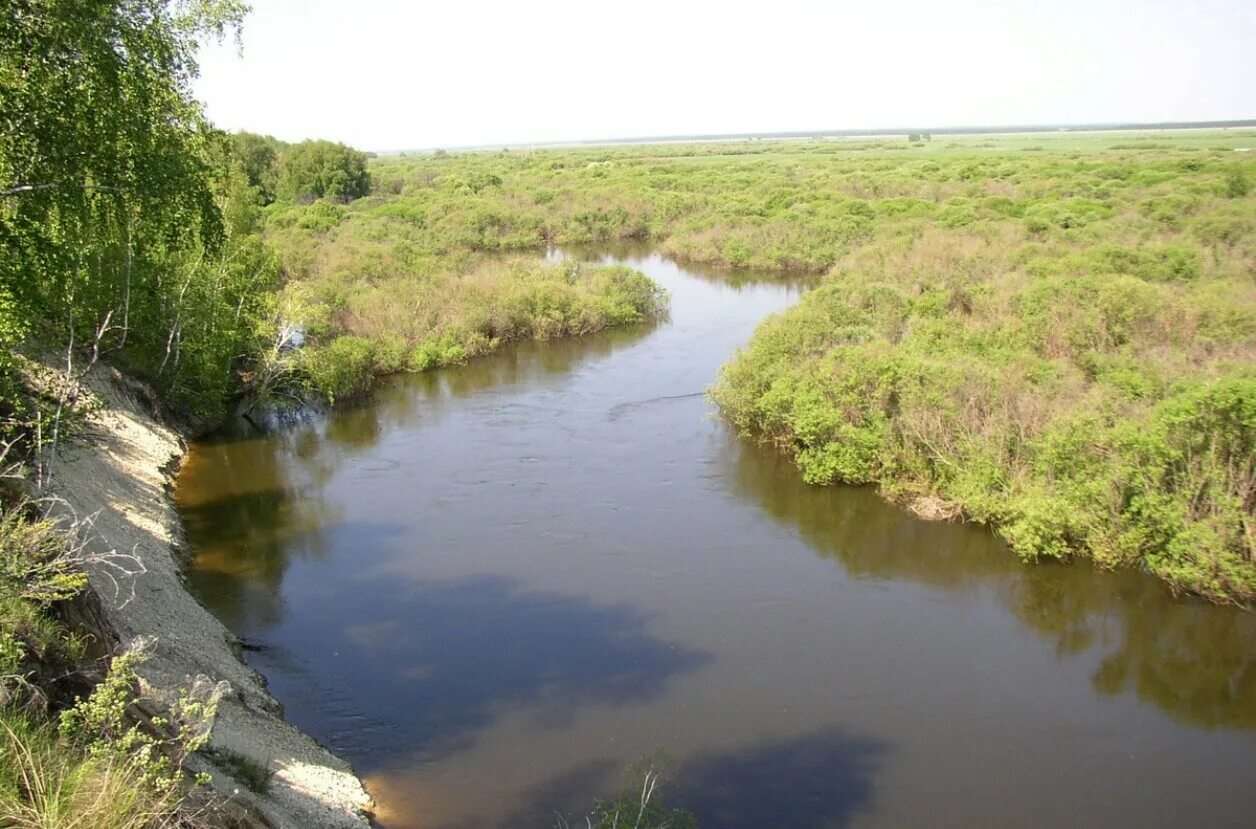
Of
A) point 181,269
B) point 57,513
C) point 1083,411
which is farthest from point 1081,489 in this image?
point 181,269

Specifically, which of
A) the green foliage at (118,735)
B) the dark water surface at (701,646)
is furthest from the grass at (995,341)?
the green foliage at (118,735)

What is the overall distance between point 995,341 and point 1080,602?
32.4ft

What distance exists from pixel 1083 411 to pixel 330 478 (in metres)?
20.1

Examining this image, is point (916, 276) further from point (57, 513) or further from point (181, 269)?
point (57, 513)

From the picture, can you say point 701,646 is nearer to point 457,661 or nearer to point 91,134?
point 457,661

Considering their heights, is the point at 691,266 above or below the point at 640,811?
above

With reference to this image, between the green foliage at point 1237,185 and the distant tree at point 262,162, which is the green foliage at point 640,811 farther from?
the distant tree at point 262,162

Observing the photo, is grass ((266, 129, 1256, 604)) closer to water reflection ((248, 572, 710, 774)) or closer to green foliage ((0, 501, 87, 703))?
water reflection ((248, 572, 710, 774))

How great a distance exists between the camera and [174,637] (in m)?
14.3

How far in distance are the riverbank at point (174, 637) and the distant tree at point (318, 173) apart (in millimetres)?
52849

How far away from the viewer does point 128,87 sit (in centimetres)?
970

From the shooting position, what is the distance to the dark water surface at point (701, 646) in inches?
517

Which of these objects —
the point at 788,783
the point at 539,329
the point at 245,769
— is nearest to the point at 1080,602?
the point at 788,783

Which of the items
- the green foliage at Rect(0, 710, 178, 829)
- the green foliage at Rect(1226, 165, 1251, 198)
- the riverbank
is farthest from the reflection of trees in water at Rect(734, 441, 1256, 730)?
the green foliage at Rect(1226, 165, 1251, 198)
